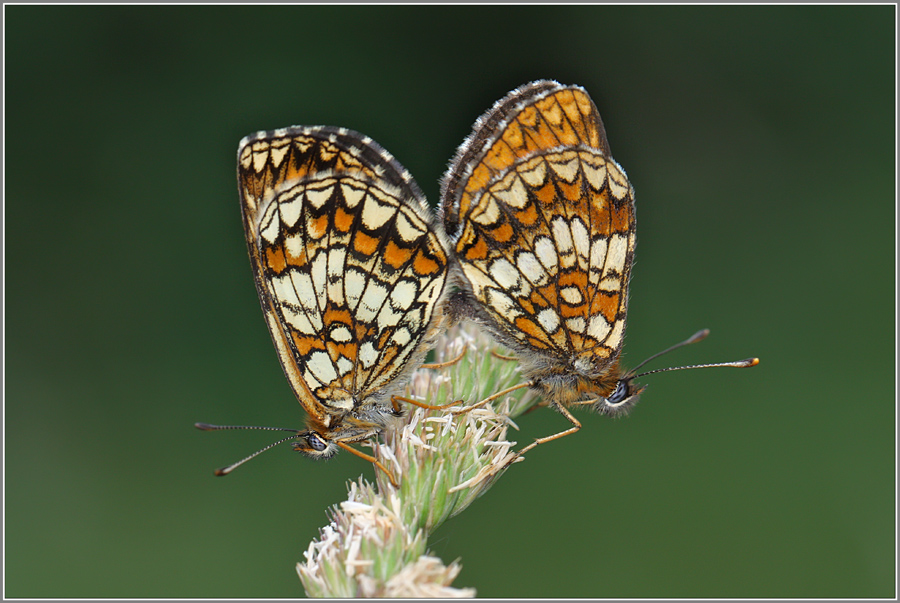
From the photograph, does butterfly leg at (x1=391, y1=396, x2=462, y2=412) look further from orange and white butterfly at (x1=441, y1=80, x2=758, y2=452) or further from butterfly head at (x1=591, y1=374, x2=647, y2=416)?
butterfly head at (x1=591, y1=374, x2=647, y2=416)

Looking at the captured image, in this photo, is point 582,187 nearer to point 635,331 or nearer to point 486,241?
point 486,241

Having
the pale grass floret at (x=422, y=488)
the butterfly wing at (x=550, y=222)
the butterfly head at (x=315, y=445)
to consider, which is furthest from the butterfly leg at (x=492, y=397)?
the butterfly head at (x=315, y=445)

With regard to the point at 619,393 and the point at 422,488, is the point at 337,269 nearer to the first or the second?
the point at 422,488

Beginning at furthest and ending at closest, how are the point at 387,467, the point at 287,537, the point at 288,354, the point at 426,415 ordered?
1. the point at 287,537
2. the point at 288,354
3. the point at 426,415
4. the point at 387,467

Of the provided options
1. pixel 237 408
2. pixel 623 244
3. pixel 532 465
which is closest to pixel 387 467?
pixel 623 244

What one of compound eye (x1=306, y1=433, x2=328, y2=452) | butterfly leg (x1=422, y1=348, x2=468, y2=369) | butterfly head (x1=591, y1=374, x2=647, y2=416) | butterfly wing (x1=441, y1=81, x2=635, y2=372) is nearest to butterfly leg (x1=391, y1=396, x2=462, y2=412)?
Result: butterfly leg (x1=422, y1=348, x2=468, y2=369)

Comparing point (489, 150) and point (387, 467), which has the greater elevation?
point (489, 150)

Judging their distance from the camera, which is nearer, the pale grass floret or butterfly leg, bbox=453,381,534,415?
the pale grass floret
